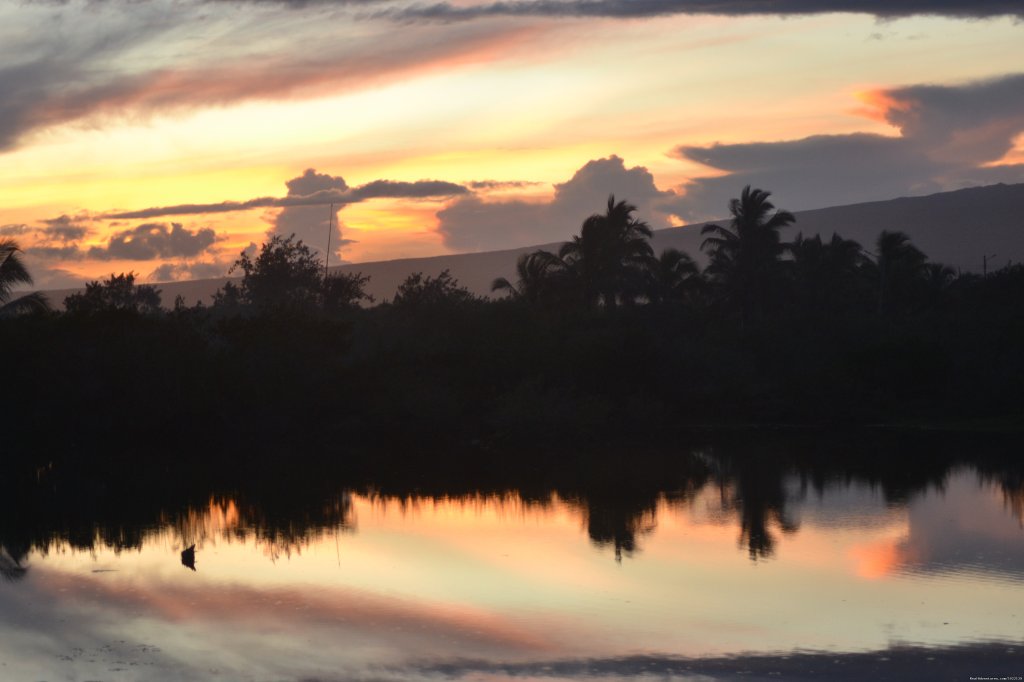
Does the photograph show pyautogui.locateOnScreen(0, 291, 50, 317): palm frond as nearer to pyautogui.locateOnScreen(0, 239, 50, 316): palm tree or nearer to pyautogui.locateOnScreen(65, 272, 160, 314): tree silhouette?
pyautogui.locateOnScreen(0, 239, 50, 316): palm tree

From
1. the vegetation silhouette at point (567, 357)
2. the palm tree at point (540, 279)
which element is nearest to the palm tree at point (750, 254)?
the vegetation silhouette at point (567, 357)

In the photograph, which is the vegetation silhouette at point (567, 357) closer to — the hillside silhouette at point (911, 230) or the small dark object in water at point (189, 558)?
the small dark object in water at point (189, 558)

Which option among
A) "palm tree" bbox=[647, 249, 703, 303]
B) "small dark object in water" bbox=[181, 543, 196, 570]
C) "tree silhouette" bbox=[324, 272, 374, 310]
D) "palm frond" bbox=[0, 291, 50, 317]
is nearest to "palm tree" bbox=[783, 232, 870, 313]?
"palm tree" bbox=[647, 249, 703, 303]

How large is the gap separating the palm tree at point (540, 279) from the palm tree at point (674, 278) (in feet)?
14.2

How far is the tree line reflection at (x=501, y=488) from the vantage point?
25.3 metres

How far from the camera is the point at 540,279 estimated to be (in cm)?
5844

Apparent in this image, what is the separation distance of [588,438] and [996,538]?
845 inches

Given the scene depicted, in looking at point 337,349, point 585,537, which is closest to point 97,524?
point 585,537

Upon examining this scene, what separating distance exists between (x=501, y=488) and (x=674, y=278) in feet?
112

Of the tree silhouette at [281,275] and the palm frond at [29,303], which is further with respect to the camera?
the tree silhouette at [281,275]

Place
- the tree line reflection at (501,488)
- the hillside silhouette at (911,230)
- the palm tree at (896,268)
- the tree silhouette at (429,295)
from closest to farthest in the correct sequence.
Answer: the tree line reflection at (501,488), the tree silhouette at (429,295), the palm tree at (896,268), the hillside silhouette at (911,230)

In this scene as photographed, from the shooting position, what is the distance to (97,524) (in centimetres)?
2664

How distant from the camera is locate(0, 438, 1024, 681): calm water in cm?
1502

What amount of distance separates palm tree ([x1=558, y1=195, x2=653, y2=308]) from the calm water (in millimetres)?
26075
